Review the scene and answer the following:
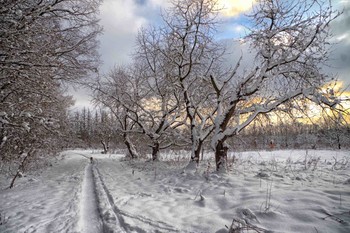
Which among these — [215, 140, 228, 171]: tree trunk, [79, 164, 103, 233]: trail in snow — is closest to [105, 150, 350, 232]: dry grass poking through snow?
[79, 164, 103, 233]: trail in snow

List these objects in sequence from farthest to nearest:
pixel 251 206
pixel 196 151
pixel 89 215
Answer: pixel 196 151 → pixel 89 215 → pixel 251 206

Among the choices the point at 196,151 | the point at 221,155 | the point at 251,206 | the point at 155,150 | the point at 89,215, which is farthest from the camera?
the point at 155,150

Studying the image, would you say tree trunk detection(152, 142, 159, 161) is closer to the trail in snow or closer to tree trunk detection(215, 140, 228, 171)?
tree trunk detection(215, 140, 228, 171)

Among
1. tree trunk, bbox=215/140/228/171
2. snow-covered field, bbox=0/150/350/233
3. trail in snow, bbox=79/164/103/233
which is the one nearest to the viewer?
snow-covered field, bbox=0/150/350/233

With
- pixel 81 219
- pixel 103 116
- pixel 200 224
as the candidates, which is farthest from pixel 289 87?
pixel 103 116

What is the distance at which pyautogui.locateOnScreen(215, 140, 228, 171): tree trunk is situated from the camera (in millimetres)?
9539

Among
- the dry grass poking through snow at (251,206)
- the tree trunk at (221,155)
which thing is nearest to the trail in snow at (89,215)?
the dry grass poking through snow at (251,206)

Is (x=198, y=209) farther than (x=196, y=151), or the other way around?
(x=196, y=151)

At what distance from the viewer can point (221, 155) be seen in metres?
9.82

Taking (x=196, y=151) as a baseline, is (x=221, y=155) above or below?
below

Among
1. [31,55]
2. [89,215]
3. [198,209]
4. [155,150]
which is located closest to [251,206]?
[198,209]

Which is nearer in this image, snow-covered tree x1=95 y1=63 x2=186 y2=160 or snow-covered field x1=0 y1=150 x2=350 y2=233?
snow-covered field x1=0 y1=150 x2=350 y2=233

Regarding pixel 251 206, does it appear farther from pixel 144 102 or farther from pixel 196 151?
pixel 144 102

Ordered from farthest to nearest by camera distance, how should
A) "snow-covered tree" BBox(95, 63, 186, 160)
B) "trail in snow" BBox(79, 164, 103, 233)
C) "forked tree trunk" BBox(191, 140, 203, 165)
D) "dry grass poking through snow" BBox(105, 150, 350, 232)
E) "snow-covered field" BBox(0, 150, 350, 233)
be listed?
"snow-covered tree" BBox(95, 63, 186, 160)
"forked tree trunk" BBox(191, 140, 203, 165)
"trail in snow" BBox(79, 164, 103, 233)
"snow-covered field" BBox(0, 150, 350, 233)
"dry grass poking through snow" BBox(105, 150, 350, 232)
